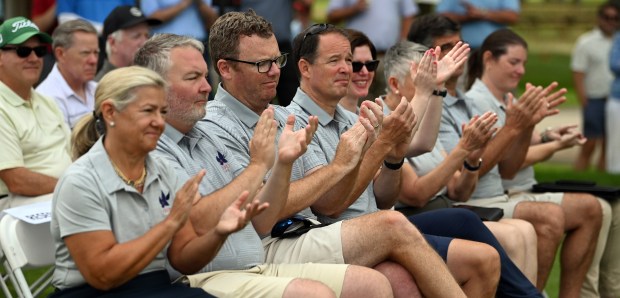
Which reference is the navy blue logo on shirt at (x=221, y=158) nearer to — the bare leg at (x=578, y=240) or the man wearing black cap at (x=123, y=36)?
the bare leg at (x=578, y=240)

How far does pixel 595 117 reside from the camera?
A: 537 inches

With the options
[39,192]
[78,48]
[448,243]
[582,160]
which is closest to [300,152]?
[448,243]

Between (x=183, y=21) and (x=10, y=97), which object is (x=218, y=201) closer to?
(x=10, y=97)

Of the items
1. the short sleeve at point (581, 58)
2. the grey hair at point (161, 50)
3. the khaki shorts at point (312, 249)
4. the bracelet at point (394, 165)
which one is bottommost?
the short sleeve at point (581, 58)

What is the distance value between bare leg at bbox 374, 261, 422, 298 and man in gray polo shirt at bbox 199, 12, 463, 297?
3cm

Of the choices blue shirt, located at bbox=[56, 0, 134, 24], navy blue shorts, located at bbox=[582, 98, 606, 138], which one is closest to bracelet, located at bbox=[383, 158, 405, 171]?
blue shirt, located at bbox=[56, 0, 134, 24]

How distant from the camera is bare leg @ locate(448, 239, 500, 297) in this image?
18.2ft

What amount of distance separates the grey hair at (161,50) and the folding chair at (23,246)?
85 cm

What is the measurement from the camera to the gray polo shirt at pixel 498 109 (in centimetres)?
760

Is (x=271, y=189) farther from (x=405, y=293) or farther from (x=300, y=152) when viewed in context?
(x=405, y=293)

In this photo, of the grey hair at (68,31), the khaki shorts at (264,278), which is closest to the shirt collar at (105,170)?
the khaki shorts at (264,278)

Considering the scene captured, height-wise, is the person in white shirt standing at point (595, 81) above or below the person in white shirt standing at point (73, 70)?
below

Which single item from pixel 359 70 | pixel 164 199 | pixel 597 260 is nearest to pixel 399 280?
pixel 164 199

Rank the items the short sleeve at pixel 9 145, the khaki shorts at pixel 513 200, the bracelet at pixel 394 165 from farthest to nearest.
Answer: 1. the khaki shorts at pixel 513 200
2. the short sleeve at pixel 9 145
3. the bracelet at pixel 394 165
